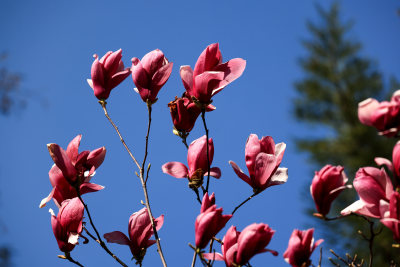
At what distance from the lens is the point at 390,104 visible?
0.57 metres

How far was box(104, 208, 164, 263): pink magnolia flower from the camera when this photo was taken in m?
0.77

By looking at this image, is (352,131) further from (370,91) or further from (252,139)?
(252,139)

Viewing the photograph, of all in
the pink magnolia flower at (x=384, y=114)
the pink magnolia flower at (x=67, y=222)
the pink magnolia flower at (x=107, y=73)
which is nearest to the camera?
the pink magnolia flower at (x=384, y=114)

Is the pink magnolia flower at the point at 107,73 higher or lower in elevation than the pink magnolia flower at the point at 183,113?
higher

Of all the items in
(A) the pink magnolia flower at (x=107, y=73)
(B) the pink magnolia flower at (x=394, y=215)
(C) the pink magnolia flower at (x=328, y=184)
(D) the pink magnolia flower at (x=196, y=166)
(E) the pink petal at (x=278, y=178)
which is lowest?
(B) the pink magnolia flower at (x=394, y=215)

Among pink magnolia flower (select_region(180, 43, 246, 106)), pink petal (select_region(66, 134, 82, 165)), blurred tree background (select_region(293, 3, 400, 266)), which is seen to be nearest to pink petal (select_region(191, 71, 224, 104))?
pink magnolia flower (select_region(180, 43, 246, 106))

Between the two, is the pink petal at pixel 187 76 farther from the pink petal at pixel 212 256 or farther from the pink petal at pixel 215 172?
the pink petal at pixel 212 256

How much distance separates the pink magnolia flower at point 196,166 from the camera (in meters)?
0.78

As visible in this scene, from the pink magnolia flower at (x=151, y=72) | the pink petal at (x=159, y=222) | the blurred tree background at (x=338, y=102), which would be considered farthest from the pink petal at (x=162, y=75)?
the blurred tree background at (x=338, y=102)

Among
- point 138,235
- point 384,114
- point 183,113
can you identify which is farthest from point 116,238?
point 384,114

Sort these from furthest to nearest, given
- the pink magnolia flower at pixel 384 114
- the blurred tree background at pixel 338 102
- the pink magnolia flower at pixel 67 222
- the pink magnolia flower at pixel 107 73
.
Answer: the blurred tree background at pixel 338 102, the pink magnolia flower at pixel 107 73, the pink magnolia flower at pixel 67 222, the pink magnolia flower at pixel 384 114

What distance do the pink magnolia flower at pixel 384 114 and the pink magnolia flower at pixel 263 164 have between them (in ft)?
0.65

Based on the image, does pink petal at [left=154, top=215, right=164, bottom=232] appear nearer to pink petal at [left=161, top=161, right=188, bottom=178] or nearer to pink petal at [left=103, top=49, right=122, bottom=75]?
pink petal at [left=161, top=161, right=188, bottom=178]

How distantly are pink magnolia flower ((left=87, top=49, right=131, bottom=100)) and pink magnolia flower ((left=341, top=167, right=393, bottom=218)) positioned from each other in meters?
0.47
